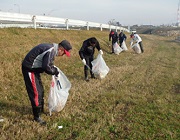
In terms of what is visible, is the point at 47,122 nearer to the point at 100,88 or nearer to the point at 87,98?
the point at 87,98

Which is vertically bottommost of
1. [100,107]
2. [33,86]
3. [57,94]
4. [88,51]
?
[100,107]

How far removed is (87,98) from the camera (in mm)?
5340

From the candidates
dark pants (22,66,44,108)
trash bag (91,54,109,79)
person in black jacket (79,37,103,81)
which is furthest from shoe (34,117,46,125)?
trash bag (91,54,109,79)

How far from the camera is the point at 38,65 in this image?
3758mm

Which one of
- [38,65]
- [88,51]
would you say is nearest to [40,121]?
[38,65]

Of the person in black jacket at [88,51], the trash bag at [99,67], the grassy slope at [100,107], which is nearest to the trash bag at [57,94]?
the grassy slope at [100,107]

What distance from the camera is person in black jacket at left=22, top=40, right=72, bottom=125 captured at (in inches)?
141

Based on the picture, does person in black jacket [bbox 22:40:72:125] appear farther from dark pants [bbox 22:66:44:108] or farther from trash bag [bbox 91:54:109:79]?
trash bag [bbox 91:54:109:79]

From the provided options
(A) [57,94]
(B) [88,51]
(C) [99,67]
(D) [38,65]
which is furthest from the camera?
(C) [99,67]

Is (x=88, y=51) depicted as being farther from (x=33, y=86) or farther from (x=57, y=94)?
(x=33, y=86)

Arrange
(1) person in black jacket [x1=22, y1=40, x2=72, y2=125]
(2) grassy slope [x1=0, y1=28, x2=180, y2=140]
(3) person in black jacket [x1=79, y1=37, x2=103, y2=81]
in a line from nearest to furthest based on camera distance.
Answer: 1. (1) person in black jacket [x1=22, y1=40, x2=72, y2=125]
2. (2) grassy slope [x1=0, y1=28, x2=180, y2=140]
3. (3) person in black jacket [x1=79, y1=37, x2=103, y2=81]

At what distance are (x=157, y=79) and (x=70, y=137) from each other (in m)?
4.84

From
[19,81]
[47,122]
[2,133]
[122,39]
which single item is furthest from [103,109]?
[122,39]

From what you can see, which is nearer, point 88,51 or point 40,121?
point 40,121
